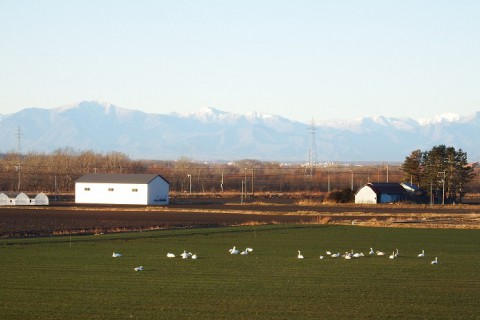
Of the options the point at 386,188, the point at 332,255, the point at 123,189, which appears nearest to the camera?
the point at 332,255

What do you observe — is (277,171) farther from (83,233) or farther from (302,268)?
(302,268)

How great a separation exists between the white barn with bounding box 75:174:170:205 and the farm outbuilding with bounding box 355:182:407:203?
20.2 m

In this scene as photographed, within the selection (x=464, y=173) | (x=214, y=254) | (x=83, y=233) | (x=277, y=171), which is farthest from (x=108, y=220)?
(x=277, y=171)

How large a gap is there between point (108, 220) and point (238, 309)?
3920 cm

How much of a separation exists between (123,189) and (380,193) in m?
26.4

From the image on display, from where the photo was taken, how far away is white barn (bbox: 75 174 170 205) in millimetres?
88875

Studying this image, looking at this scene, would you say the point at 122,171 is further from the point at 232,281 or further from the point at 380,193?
the point at 232,281

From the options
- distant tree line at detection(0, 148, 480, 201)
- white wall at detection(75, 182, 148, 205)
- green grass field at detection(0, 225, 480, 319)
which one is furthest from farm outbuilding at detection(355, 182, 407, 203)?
green grass field at detection(0, 225, 480, 319)

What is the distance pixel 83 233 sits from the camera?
4406 cm

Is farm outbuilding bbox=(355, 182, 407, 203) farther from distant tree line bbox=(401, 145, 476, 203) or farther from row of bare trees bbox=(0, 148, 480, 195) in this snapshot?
row of bare trees bbox=(0, 148, 480, 195)

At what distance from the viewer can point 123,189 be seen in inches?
3543

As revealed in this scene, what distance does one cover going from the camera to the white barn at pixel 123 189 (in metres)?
88.9

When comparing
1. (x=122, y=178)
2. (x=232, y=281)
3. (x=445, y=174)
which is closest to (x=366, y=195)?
(x=445, y=174)

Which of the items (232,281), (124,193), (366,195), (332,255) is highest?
(124,193)
